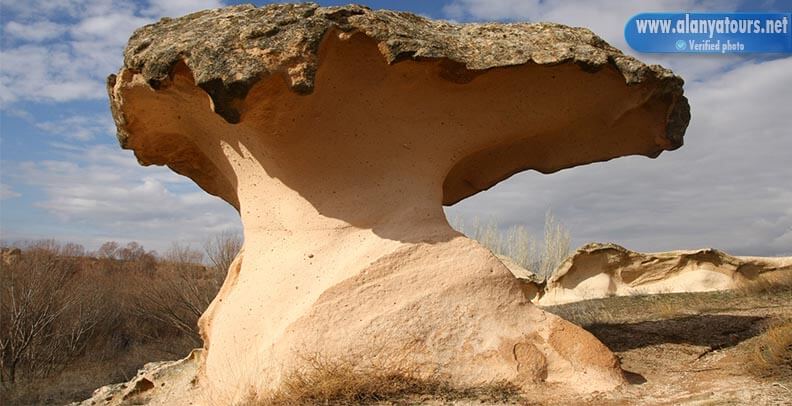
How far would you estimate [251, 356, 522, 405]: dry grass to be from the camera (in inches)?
158

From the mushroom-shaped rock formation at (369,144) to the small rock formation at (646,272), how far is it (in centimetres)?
1019

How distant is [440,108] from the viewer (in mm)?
5117

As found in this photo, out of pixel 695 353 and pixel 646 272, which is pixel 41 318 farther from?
pixel 695 353

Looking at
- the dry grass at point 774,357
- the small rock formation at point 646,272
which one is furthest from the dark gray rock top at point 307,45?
the small rock formation at point 646,272

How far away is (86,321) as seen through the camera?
17922mm

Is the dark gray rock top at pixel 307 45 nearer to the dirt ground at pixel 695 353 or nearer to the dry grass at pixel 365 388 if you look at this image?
the dry grass at pixel 365 388

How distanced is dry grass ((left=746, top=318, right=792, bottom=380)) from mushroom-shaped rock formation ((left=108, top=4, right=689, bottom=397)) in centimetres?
114

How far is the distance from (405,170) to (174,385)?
3358 millimetres

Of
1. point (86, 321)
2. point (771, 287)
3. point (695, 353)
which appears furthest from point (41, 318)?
point (771, 287)

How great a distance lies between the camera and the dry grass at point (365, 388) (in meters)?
4.02

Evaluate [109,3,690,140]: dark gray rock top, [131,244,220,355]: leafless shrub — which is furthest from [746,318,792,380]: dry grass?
[131,244,220,355]: leafless shrub

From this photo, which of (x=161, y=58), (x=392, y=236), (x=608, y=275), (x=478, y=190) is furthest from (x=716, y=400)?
(x=608, y=275)

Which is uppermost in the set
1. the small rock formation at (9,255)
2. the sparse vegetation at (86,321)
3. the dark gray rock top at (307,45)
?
the dark gray rock top at (307,45)

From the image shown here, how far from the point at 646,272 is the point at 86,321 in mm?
14718
